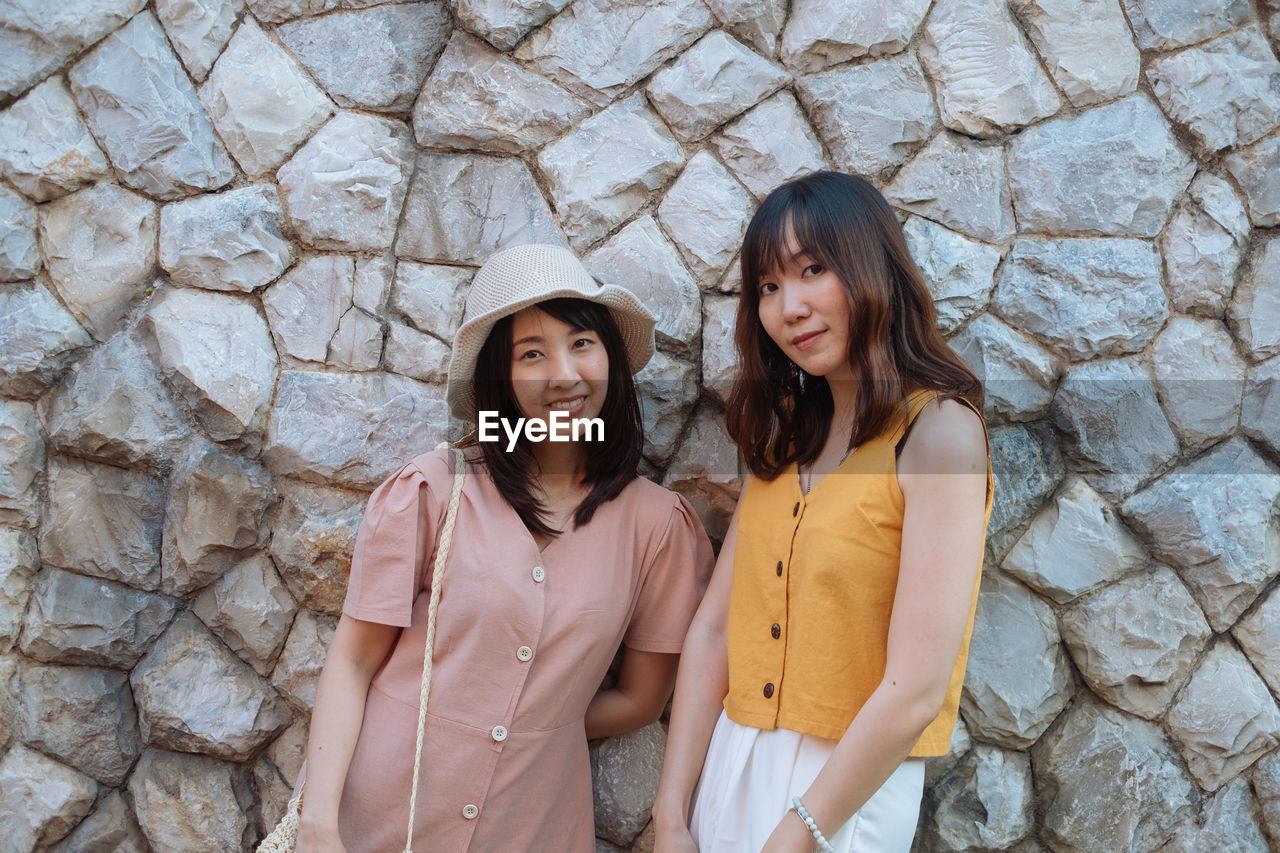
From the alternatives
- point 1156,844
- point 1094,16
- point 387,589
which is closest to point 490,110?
point 387,589

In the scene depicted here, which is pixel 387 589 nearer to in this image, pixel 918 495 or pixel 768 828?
pixel 768 828

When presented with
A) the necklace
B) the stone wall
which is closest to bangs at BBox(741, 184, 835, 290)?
the necklace

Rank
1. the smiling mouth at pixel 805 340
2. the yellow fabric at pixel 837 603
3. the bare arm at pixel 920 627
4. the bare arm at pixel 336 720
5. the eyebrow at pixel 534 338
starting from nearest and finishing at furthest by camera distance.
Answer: the bare arm at pixel 920 627, the yellow fabric at pixel 837 603, the smiling mouth at pixel 805 340, the bare arm at pixel 336 720, the eyebrow at pixel 534 338

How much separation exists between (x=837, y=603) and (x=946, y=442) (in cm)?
36

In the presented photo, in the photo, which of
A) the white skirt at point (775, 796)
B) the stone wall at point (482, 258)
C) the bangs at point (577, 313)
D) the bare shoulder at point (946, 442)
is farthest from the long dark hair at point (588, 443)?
the bare shoulder at point (946, 442)

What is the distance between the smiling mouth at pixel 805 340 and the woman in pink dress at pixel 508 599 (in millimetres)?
433

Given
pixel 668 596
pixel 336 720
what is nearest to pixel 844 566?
pixel 668 596

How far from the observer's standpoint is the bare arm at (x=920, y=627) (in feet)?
5.40

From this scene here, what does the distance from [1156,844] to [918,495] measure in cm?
126

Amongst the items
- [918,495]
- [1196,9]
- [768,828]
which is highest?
[1196,9]

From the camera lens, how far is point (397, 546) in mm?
2061

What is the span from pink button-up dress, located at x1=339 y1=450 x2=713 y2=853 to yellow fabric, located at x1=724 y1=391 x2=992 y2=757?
417 millimetres

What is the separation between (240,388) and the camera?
8.24ft

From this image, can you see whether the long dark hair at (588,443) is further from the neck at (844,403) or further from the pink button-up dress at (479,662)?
the neck at (844,403)
